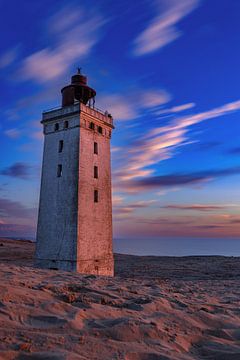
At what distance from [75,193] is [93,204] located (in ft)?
5.80

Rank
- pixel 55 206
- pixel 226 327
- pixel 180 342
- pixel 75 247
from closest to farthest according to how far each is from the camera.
Answer: pixel 180 342, pixel 226 327, pixel 75 247, pixel 55 206

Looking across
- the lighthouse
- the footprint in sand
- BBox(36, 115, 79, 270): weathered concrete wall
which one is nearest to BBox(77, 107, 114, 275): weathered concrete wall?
the lighthouse

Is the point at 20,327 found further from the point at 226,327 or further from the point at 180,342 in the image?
the point at 226,327

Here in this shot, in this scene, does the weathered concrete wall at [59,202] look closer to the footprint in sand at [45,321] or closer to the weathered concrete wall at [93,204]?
the weathered concrete wall at [93,204]

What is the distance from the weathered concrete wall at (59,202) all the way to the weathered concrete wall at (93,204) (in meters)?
0.45

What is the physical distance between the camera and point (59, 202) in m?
21.2

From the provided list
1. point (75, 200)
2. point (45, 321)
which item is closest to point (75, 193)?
point (75, 200)

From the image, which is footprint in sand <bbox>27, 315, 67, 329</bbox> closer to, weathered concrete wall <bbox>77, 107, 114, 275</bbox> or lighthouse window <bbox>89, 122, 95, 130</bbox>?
weathered concrete wall <bbox>77, 107, 114, 275</bbox>

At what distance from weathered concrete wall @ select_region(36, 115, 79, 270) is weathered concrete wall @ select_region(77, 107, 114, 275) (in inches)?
17.6

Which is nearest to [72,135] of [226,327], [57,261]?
[57,261]

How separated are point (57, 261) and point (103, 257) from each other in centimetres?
329

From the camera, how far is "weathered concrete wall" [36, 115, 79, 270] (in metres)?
20.5

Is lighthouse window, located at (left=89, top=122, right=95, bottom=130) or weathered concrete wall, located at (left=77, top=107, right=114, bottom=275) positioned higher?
lighthouse window, located at (left=89, top=122, right=95, bottom=130)

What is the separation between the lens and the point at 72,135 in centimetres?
2169
